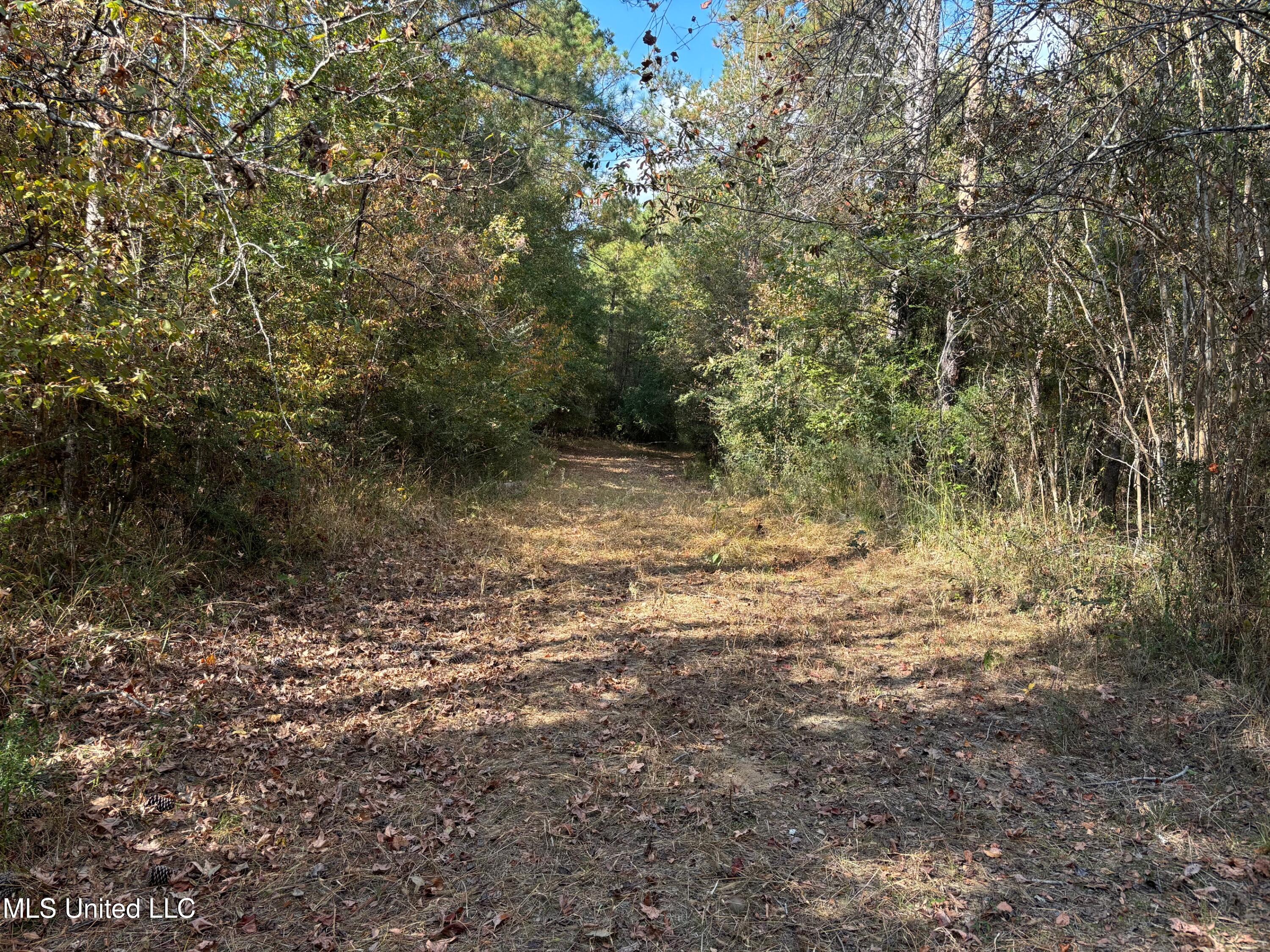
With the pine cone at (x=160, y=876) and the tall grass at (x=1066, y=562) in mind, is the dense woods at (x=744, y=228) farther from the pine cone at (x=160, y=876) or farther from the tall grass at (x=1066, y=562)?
the pine cone at (x=160, y=876)

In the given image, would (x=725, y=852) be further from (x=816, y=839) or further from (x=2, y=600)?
(x=2, y=600)

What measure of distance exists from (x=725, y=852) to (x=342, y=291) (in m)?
6.64

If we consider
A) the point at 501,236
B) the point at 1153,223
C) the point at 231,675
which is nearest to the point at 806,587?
the point at 1153,223

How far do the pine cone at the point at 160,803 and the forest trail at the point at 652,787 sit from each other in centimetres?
5

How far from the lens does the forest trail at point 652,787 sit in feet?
8.89

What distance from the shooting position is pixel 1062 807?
3.37 meters

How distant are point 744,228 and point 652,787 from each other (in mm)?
6107

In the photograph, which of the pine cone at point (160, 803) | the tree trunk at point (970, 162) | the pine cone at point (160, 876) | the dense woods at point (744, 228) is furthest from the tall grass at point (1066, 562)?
A: the pine cone at point (160, 803)

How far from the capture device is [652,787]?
3.56 metres

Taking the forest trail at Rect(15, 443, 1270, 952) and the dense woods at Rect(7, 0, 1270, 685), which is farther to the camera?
the dense woods at Rect(7, 0, 1270, 685)

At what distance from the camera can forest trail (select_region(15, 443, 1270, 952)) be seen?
2.71m

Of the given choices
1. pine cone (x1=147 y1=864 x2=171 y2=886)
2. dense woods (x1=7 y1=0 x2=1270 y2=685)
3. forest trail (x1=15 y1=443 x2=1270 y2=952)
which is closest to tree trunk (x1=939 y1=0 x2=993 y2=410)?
dense woods (x1=7 y1=0 x2=1270 y2=685)

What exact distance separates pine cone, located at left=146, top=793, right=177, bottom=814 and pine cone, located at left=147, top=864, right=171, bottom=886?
380mm

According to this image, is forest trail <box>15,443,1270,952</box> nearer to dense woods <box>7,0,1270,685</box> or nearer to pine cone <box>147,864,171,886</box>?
pine cone <box>147,864,171,886</box>
